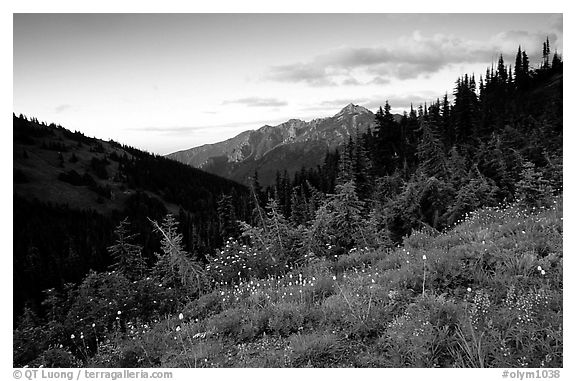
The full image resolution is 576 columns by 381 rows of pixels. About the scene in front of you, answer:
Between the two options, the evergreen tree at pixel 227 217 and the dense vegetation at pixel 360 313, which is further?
the evergreen tree at pixel 227 217

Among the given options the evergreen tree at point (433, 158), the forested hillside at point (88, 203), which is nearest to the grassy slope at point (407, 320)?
the evergreen tree at point (433, 158)

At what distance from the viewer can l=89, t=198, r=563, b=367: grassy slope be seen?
10.8 feet

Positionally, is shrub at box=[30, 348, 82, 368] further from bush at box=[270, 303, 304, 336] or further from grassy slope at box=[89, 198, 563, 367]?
bush at box=[270, 303, 304, 336]

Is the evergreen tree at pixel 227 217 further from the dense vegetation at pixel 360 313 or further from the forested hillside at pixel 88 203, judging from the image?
the dense vegetation at pixel 360 313

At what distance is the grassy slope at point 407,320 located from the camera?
3.30 metres

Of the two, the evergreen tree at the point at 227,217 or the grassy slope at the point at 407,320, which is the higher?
the grassy slope at the point at 407,320

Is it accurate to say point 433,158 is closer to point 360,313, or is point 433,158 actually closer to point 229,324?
point 360,313

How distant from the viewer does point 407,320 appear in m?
3.72

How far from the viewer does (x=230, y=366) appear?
12.8 ft

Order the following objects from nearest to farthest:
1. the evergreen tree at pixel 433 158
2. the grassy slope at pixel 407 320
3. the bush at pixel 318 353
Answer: the grassy slope at pixel 407 320, the bush at pixel 318 353, the evergreen tree at pixel 433 158

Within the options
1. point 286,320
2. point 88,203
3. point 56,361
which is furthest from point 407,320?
point 88,203

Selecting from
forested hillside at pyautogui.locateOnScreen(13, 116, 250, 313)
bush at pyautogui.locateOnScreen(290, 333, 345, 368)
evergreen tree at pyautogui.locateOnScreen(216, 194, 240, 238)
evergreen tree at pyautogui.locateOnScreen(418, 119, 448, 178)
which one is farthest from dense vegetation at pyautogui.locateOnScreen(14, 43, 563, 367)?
forested hillside at pyautogui.locateOnScreen(13, 116, 250, 313)

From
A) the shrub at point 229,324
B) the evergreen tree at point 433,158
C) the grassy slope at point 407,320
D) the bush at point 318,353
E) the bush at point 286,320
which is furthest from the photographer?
the evergreen tree at point 433,158
